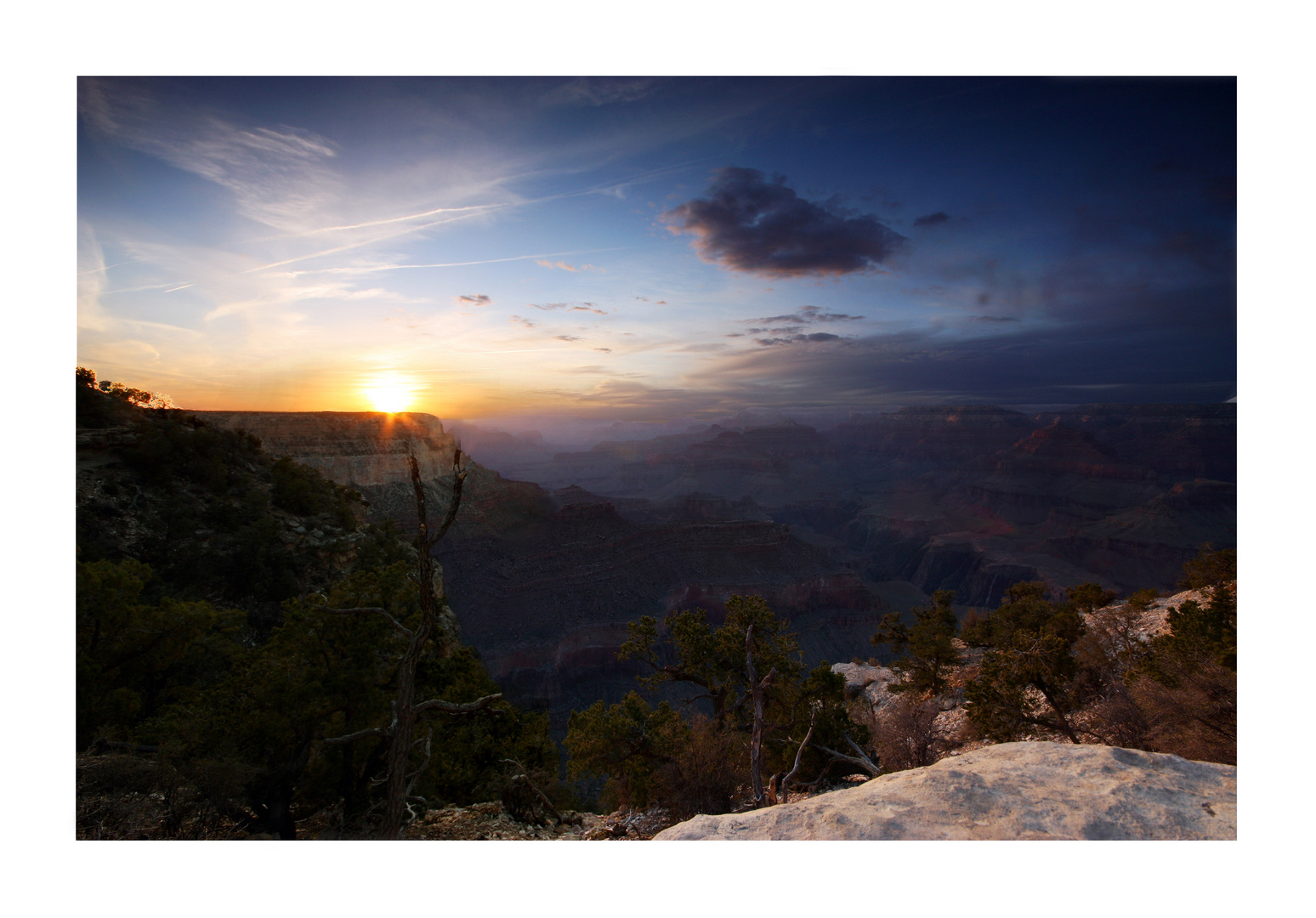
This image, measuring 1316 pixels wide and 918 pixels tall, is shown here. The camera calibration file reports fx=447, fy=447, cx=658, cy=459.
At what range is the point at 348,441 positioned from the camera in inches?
1460

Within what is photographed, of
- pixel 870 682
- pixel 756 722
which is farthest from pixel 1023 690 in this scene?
pixel 870 682

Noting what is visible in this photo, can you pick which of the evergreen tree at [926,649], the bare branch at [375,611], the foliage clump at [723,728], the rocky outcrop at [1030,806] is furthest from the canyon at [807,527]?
the bare branch at [375,611]

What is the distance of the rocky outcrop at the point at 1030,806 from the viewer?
285 cm

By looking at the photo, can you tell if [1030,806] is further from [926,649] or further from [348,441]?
[348,441]

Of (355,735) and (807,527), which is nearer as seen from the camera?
(355,735)

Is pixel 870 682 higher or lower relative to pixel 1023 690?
lower

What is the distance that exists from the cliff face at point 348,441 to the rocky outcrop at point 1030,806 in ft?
109

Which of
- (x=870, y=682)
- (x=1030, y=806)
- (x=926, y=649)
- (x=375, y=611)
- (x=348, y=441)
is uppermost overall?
(x=348, y=441)

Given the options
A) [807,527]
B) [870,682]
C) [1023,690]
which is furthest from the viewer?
[807,527]

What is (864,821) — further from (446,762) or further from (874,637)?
(874,637)

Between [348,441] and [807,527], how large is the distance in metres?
73.3

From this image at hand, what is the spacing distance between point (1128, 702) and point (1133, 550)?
6739 centimetres

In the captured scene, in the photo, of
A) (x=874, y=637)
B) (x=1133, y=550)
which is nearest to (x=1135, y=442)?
(x=1133, y=550)

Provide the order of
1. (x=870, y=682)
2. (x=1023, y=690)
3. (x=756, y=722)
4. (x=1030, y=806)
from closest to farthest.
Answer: (x=1030, y=806)
(x=756, y=722)
(x=1023, y=690)
(x=870, y=682)
